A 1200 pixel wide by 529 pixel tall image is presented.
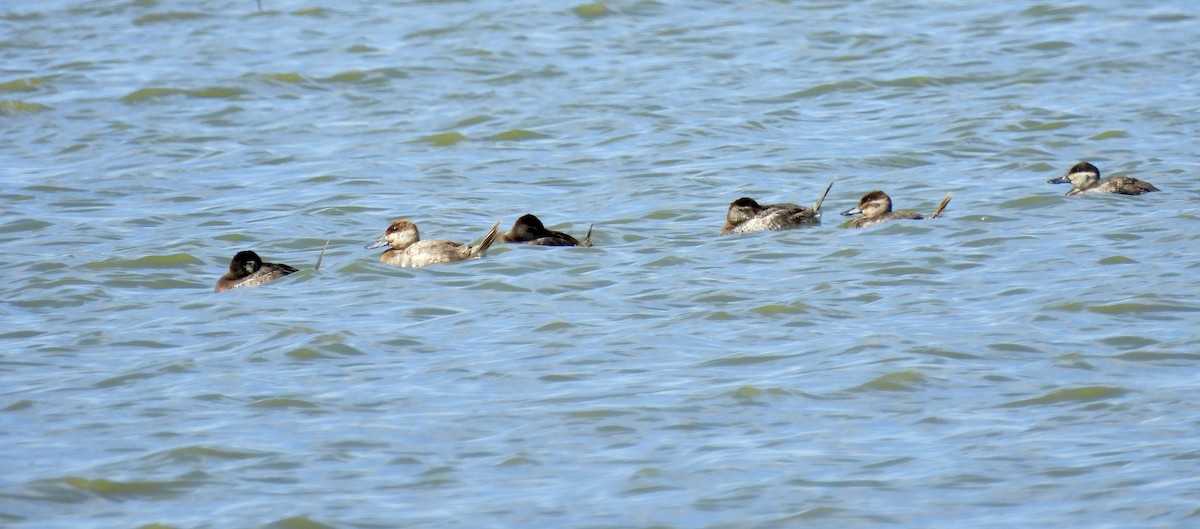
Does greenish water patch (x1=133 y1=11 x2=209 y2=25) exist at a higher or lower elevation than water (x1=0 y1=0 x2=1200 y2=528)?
higher

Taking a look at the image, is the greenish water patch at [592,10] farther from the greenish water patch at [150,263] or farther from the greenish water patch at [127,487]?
the greenish water patch at [127,487]

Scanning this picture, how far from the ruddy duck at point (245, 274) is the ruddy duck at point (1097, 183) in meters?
6.52

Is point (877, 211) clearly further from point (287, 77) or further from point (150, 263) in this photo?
point (287, 77)

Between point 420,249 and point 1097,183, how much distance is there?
551 cm

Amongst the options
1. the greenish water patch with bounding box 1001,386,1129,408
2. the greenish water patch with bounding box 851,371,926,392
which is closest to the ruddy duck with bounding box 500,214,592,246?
the greenish water patch with bounding box 851,371,926,392

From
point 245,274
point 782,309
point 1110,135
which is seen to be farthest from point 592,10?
point 782,309

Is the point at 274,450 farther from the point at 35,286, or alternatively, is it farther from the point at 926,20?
the point at 926,20

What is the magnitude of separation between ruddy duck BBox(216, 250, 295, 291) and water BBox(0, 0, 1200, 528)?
181 mm

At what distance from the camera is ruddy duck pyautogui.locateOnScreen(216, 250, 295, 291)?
1175cm

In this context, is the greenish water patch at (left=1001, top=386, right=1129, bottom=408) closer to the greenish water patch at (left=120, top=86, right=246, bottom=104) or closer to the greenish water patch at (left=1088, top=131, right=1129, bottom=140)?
the greenish water patch at (left=1088, top=131, right=1129, bottom=140)

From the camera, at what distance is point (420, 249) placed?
40.6 ft

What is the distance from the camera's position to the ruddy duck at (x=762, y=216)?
1294 cm

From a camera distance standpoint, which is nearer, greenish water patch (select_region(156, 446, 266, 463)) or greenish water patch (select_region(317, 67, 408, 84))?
greenish water patch (select_region(156, 446, 266, 463))

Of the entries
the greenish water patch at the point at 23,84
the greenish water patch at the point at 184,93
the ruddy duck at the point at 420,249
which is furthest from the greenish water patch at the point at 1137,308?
the greenish water patch at the point at 23,84
